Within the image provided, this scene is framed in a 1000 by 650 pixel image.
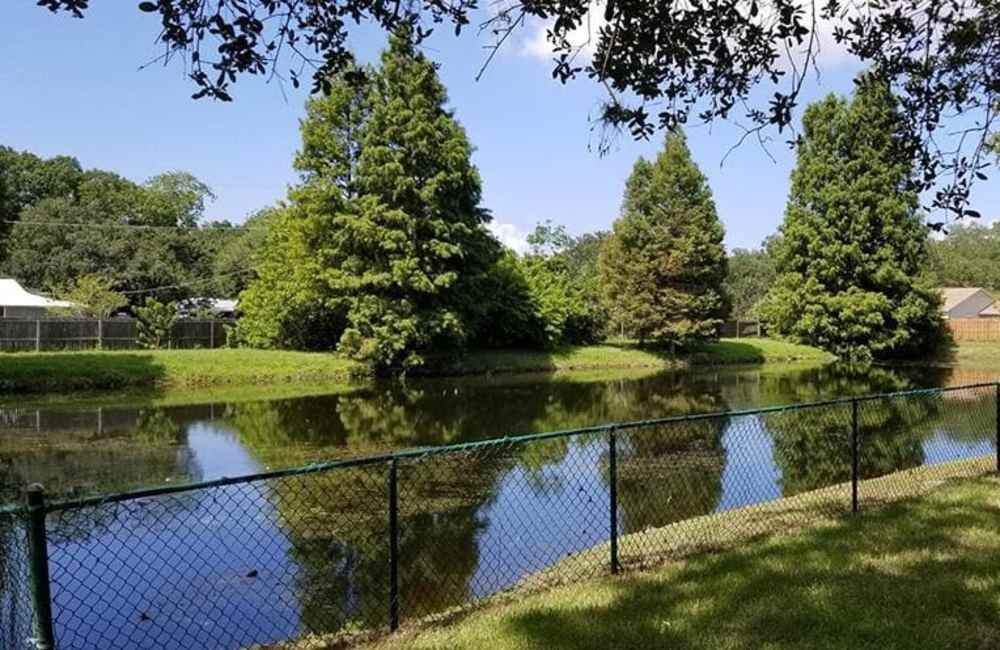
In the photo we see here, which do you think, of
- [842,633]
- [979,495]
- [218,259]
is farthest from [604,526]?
[218,259]

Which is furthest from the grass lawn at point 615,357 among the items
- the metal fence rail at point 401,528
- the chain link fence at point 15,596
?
the chain link fence at point 15,596

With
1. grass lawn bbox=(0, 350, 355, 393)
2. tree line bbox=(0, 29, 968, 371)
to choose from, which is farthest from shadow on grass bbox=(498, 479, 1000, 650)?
grass lawn bbox=(0, 350, 355, 393)

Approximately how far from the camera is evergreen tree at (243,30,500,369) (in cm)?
3075

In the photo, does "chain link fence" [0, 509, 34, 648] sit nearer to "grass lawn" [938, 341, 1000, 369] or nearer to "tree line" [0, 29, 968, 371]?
"tree line" [0, 29, 968, 371]

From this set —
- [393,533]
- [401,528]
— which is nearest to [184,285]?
[401,528]

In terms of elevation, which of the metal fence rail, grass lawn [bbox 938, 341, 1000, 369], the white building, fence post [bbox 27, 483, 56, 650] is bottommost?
the metal fence rail

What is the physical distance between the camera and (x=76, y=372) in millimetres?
23906

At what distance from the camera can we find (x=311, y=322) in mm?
35188

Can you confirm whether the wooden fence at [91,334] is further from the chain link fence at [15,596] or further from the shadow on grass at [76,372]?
the chain link fence at [15,596]

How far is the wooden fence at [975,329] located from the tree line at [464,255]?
3526 millimetres

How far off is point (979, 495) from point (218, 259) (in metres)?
56.8

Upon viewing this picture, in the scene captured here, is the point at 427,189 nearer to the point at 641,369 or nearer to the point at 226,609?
the point at 641,369

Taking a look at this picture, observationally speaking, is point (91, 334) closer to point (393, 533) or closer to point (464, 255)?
point (464, 255)

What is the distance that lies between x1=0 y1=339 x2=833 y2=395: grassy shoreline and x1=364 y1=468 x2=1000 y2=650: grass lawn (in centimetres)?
2195
